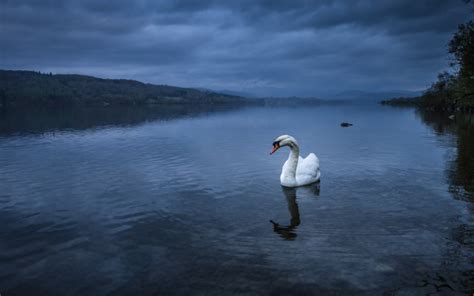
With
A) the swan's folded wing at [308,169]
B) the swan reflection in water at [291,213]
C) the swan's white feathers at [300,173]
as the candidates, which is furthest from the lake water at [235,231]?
the swan's folded wing at [308,169]

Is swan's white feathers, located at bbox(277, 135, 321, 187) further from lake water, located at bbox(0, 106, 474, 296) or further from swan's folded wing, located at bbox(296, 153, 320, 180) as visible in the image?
lake water, located at bbox(0, 106, 474, 296)

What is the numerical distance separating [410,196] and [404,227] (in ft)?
15.3

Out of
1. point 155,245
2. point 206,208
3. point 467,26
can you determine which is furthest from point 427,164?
point 467,26

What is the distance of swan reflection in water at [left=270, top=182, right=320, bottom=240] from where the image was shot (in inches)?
487

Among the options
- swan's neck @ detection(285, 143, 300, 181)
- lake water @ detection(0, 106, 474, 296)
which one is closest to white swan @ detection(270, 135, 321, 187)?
swan's neck @ detection(285, 143, 300, 181)

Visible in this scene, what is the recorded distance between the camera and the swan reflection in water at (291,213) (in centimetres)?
1238

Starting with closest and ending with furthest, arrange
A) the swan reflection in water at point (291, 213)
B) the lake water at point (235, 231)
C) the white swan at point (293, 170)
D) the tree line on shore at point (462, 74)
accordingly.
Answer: the lake water at point (235, 231), the swan reflection in water at point (291, 213), the white swan at point (293, 170), the tree line on shore at point (462, 74)

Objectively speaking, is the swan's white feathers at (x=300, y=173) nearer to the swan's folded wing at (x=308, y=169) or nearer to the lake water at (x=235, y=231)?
the swan's folded wing at (x=308, y=169)

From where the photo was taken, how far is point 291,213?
47.9ft

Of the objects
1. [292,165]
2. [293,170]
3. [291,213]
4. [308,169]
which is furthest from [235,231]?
[308,169]

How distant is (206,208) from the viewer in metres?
15.4

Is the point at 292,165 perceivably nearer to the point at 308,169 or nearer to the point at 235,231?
the point at 308,169

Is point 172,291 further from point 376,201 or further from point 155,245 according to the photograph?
point 376,201

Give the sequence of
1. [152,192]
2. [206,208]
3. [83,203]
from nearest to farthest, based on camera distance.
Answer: [206,208] < [83,203] < [152,192]
